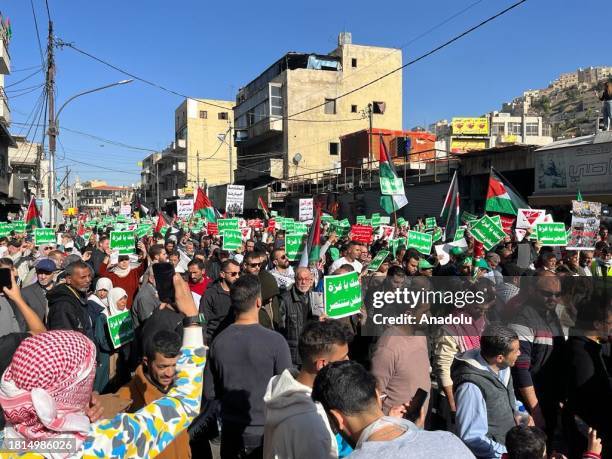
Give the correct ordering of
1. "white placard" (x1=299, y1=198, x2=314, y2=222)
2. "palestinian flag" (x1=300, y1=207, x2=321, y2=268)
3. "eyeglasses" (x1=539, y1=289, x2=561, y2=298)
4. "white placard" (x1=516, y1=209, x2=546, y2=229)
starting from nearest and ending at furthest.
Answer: "eyeglasses" (x1=539, y1=289, x2=561, y2=298) < "palestinian flag" (x1=300, y1=207, x2=321, y2=268) < "white placard" (x1=516, y1=209, x2=546, y2=229) < "white placard" (x1=299, y1=198, x2=314, y2=222)

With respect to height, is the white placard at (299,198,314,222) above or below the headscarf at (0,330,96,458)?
above

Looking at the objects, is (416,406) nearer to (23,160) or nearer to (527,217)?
(527,217)

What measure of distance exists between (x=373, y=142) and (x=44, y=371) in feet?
122

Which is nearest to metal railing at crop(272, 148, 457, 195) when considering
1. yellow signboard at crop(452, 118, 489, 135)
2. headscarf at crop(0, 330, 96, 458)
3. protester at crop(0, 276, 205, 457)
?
protester at crop(0, 276, 205, 457)

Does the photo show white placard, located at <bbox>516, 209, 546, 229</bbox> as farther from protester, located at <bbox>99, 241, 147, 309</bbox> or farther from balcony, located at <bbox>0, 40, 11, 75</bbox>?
balcony, located at <bbox>0, 40, 11, 75</bbox>

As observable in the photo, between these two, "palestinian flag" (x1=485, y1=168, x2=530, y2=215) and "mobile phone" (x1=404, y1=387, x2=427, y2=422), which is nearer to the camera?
"mobile phone" (x1=404, y1=387, x2=427, y2=422)

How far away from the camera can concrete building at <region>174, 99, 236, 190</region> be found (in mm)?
72125

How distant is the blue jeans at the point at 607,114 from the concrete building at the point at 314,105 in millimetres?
29886

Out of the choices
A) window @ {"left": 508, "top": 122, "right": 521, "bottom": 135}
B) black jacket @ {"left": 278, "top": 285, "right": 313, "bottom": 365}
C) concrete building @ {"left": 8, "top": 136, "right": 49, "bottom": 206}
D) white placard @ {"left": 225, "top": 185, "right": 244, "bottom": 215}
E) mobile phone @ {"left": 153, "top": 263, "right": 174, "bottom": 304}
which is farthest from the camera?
window @ {"left": 508, "top": 122, "right": 521, "bottom": 135}

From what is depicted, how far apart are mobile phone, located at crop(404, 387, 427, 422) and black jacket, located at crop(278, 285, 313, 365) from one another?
7.16ft

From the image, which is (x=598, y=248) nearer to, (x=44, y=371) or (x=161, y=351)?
(x=161, y=351)

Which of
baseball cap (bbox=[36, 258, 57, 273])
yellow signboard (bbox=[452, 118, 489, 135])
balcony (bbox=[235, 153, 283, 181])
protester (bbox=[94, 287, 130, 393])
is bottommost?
protester (bbox=[94, 287, 130, 393])

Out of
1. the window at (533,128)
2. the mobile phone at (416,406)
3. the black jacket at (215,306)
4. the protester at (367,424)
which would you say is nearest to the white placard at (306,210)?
the black jacket at (215,306)

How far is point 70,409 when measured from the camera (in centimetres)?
183
